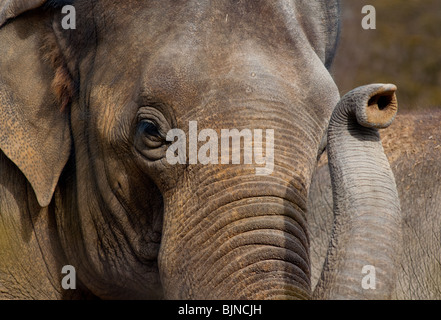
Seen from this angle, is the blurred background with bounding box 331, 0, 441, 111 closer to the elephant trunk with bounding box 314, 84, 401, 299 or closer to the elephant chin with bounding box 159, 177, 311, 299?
the elephant chin with bounding box 159, 177, 311, 299

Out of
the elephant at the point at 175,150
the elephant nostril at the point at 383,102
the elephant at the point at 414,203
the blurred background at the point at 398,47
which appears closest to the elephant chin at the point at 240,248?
the elephant at the point at 175,150

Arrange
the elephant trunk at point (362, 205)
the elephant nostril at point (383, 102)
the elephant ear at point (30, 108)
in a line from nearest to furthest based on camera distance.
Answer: the elephant trunk at point (362, 205) < the elephant nostril at point (383, 102) < the elephant ear at point (30, 108)

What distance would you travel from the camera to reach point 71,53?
334 cm

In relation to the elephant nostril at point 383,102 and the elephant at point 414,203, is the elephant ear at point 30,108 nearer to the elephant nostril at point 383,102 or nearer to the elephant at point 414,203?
the elephant nostril at point 383,102

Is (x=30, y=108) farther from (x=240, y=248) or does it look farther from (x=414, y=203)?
(x=414, y=203)

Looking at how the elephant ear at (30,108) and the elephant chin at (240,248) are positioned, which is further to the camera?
the elephant ear at (30,108)

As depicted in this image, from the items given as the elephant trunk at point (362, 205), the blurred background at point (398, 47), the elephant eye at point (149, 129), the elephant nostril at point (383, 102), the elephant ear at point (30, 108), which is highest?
the blurred background at point (398, 47)

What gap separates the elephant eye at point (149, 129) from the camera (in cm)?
300

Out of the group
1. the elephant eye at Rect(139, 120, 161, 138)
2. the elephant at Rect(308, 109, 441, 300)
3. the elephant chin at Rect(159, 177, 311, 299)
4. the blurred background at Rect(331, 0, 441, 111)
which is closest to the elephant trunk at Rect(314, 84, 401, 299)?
the elephant chin at Rect(159, 177, 311, 299)

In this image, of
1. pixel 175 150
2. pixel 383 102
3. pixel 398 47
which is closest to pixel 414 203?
pixel 175 150

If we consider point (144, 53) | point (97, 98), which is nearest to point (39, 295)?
point (97, 98)

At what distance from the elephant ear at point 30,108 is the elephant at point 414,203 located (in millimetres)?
1664

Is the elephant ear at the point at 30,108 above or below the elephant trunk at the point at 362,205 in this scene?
above
